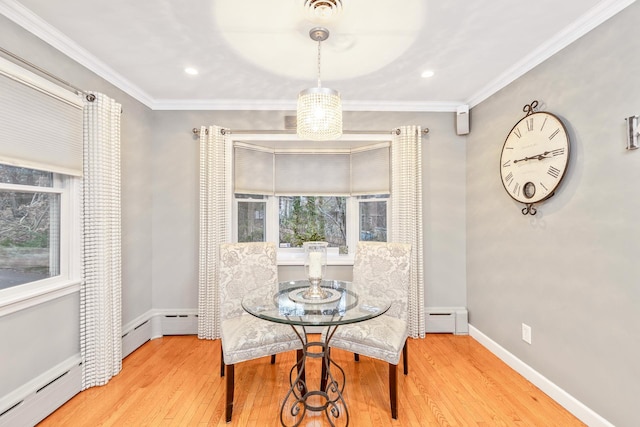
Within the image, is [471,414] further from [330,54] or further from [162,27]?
[162,27]

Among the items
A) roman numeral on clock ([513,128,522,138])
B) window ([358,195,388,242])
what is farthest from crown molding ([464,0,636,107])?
window ([358,195,388,242])

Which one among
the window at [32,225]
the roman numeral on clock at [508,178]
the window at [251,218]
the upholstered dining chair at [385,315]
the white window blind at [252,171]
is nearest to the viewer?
the window at [32,225]

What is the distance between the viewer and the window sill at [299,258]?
3137 mm

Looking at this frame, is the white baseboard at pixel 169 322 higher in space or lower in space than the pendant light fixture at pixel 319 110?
lower

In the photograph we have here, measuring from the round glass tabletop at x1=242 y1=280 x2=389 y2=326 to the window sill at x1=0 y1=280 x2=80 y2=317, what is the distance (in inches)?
51.0

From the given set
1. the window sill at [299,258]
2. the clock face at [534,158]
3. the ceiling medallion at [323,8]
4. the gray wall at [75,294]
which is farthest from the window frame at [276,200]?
the ceiling medallion at [323,8]

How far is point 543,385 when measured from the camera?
6.85 feet

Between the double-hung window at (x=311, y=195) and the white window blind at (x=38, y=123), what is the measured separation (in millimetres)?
1405

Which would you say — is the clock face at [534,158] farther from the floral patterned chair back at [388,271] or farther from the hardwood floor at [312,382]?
the hardwood floor at [312,382]

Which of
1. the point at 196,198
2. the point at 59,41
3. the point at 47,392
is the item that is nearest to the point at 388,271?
the point at 196,198

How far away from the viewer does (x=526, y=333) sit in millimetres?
2279

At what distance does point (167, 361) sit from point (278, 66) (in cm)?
273

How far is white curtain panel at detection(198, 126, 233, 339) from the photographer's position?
2939 millimetres

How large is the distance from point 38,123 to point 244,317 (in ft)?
6.09
